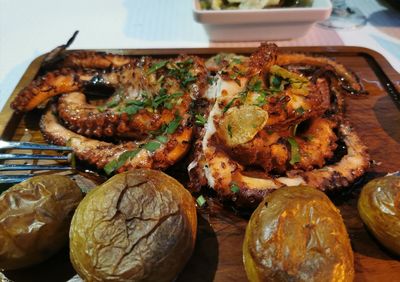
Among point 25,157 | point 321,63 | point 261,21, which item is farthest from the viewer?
point 261,21

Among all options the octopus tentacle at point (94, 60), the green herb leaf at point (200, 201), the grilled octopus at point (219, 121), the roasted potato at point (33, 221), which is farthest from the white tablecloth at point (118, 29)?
the green herb leaf at point (200, 201)

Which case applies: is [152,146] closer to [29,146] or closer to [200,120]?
[200,120]

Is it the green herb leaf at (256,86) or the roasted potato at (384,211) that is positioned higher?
the green herb leaf at (256,86)

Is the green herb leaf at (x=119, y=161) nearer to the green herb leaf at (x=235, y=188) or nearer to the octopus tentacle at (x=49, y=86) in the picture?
the green herb leaf at (x=235, y=188)

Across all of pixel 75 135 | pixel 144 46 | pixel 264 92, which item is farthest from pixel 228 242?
pixel 144 46

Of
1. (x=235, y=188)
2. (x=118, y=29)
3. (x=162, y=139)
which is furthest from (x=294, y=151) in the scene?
(x=118, y=29)

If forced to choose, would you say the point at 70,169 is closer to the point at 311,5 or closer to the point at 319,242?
the point at 319,242
